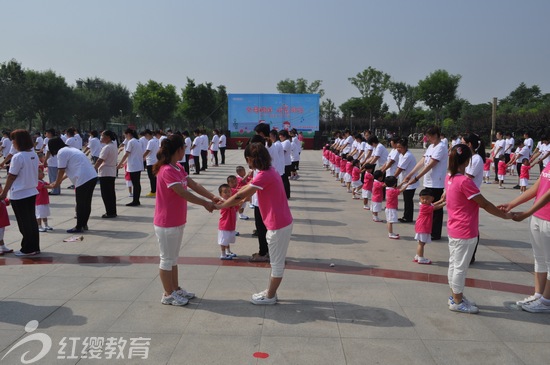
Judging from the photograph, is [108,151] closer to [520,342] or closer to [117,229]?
[117,229]

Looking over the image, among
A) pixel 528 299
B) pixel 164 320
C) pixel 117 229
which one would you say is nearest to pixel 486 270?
pixel 528 299

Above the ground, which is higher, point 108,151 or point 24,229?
point 108,151

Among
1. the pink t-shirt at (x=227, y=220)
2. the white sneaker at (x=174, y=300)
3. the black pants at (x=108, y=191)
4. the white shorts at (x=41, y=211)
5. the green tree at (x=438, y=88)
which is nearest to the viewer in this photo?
the white sneaker at (x=174, y=300)

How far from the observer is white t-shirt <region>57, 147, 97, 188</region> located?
25.9ft

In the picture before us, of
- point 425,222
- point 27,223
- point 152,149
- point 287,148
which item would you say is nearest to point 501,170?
point 287,148

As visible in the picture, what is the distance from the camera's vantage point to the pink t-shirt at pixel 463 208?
4.56 metres

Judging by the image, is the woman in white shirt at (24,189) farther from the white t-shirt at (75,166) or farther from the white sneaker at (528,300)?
the white sneaker at (528,300)

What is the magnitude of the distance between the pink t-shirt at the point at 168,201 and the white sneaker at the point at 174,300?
78 centimetres

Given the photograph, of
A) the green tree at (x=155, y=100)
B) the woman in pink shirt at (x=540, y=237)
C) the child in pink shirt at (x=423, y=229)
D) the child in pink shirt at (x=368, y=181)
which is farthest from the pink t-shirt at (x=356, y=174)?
the green tree at (x=155, y=100)

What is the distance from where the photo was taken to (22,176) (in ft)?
21.8

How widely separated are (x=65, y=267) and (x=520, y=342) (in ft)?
17.8

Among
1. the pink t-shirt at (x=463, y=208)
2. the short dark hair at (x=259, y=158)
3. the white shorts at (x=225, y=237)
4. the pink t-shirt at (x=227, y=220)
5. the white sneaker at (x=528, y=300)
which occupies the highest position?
the short dark hair at (x=259, y=158)

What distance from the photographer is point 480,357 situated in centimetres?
375

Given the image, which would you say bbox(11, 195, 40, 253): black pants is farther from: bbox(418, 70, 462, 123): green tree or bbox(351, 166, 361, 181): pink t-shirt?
bbox(418, 70, 462, 123): green tree
